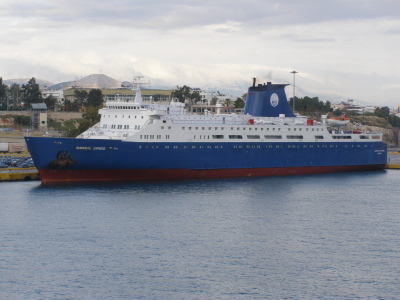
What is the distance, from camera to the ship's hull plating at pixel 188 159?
4169cm

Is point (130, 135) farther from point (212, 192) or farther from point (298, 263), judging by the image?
point (298, 263)

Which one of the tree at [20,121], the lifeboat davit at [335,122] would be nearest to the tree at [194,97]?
the tree at [20,121]

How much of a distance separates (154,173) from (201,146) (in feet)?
14.2

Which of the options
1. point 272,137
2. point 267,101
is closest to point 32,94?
point 267,101

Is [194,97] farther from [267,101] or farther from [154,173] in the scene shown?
[154,173]

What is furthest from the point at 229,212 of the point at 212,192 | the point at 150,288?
the point at 150,288

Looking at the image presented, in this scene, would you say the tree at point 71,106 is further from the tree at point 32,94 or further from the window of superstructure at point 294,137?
the window of superstructure at point 294,137

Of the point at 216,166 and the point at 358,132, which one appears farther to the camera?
the point at 358,132

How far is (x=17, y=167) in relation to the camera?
161ft

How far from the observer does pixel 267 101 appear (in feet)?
176

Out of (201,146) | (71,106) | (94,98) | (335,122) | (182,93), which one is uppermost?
(182,93)

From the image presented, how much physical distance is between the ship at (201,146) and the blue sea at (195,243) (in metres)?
2.24

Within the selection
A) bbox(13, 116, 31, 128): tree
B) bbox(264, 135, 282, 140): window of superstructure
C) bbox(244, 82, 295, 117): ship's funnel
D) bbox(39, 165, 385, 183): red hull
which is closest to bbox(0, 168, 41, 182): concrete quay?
bbox(39, 165, 385, 183): red hull

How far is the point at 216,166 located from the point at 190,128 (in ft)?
11.6
